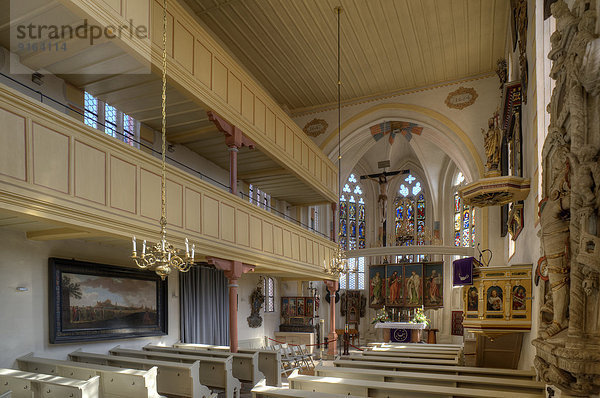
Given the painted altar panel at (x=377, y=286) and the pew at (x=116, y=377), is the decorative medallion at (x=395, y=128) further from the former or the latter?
the pew at (x=116, y=377)

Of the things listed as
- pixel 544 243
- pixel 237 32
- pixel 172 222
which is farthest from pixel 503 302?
pixel 237 32

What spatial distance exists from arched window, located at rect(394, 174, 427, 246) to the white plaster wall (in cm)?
1766

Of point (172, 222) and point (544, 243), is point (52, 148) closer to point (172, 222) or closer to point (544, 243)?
point (172, 222)

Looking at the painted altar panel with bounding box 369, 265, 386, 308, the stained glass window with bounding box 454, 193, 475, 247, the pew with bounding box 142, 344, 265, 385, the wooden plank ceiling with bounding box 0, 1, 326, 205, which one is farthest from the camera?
the stained glass window with bounding box 454, 193, 475, 247

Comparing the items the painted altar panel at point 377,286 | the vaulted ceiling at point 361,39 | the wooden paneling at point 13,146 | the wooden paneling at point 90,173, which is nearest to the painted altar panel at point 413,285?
the painted altar panel at point 377,286

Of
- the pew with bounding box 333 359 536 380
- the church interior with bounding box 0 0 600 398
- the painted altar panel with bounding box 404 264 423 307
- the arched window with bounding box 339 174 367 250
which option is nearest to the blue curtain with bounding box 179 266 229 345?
the church interior with bounding box 0 0 600 398

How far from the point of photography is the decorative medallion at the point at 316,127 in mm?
18328

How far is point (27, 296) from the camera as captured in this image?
811 centimetres

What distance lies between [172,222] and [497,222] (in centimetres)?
1109

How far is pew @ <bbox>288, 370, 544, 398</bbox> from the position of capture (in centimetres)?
516

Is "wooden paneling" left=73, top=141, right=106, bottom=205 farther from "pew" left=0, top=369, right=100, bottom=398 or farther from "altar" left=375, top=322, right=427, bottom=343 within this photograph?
"altar" left=375, top=322, right=427, bottom=343

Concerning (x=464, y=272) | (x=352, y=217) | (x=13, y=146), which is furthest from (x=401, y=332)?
(x=13, y=146)

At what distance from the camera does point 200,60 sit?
9273mm

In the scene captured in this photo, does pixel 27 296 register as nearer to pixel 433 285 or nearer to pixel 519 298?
pixel 519 298
